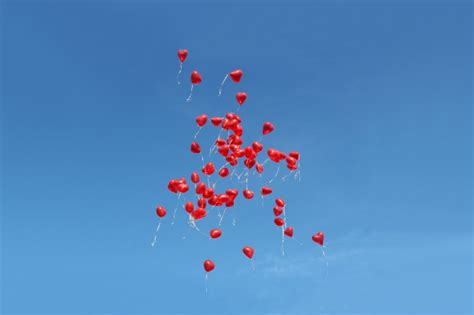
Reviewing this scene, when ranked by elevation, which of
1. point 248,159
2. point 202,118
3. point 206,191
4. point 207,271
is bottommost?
point 207,271

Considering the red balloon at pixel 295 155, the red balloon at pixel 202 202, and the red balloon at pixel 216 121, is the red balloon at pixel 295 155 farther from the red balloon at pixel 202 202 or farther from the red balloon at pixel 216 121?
the red balloon at pixel 202 202

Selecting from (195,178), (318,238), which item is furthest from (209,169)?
(318,238)

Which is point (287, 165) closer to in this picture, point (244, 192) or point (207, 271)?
point (244, 192)

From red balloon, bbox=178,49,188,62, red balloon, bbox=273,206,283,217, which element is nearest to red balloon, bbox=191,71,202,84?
red balloon, bbox=178,49,188,62

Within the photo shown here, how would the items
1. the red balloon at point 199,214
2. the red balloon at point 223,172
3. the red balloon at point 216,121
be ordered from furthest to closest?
the red balloon at point 216,121
the red balloon at point 223,172
the red balloon at point 199,214

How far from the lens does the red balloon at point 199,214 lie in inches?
555

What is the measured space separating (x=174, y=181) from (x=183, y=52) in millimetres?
3673

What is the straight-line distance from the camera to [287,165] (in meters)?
15.6

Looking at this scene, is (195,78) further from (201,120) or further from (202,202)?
(202,202)

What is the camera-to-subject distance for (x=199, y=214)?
46.3ft

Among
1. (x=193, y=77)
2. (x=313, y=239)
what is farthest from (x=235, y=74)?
(x=313, y=239)

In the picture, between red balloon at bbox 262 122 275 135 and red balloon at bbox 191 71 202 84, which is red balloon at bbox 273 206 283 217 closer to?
red balloon at bbox 262 122 275 135

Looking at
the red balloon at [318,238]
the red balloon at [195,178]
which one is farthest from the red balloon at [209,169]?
the red balloon at [318,238]

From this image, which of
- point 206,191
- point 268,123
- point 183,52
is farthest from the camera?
point 268,123
